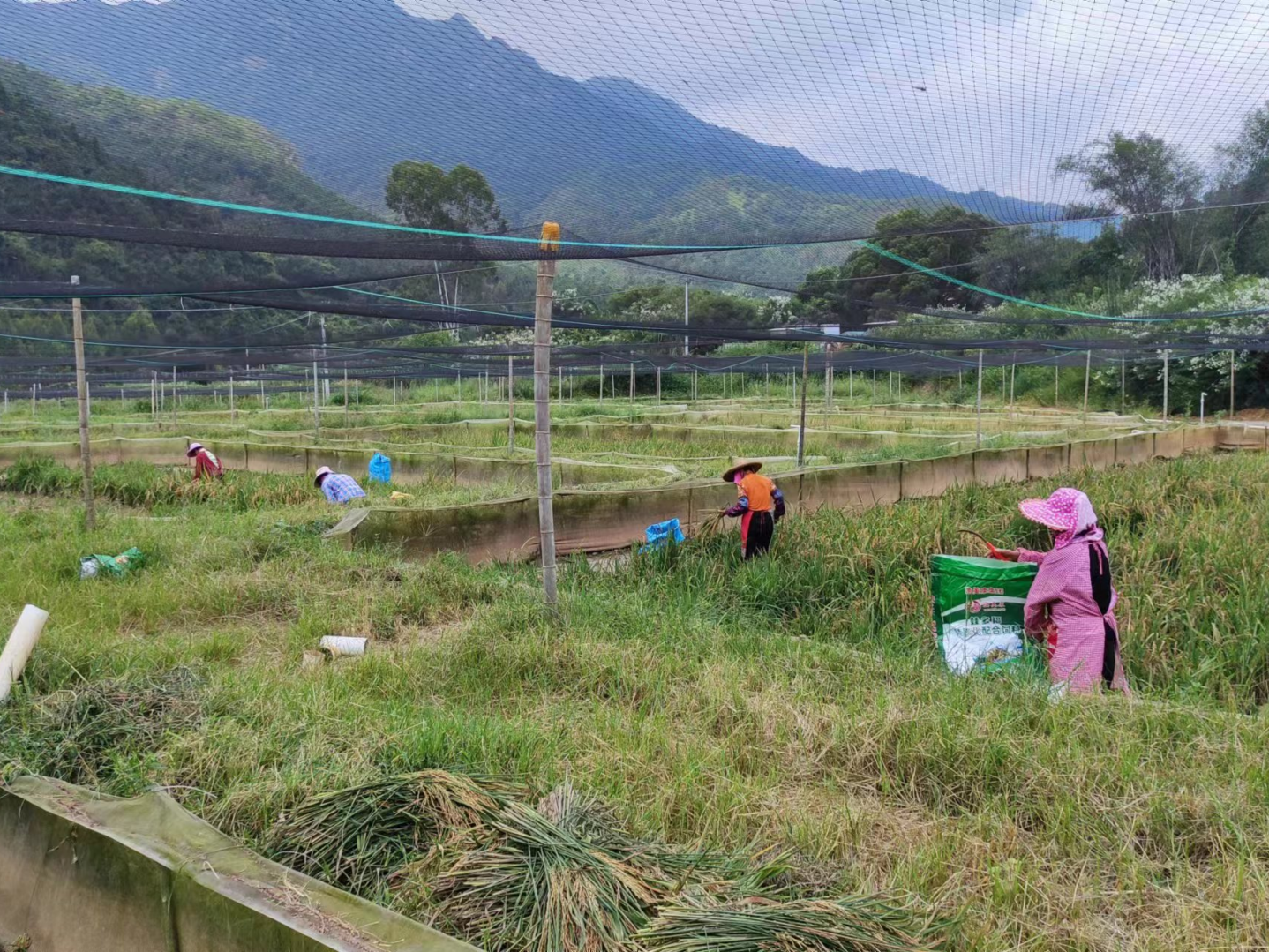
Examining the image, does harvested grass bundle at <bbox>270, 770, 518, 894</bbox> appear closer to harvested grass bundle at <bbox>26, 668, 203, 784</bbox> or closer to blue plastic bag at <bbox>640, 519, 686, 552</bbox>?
harvested grass bundle at <bbox>26, 668, 203, 784</bbox>

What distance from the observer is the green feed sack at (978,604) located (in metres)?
4.86

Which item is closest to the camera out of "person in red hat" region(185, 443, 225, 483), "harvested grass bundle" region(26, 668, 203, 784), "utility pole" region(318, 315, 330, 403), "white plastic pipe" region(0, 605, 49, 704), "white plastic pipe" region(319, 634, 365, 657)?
"harvested grass bundle" region(26, 668, 203, 784)

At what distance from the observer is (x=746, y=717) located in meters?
3.83

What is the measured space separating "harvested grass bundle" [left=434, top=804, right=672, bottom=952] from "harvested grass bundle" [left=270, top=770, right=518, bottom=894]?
156 mm

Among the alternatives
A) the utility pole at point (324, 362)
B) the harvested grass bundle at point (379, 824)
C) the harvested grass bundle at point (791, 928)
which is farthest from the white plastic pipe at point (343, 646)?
the utility pole at point (324, 362)

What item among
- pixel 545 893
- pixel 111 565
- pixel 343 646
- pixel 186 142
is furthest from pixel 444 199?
pixel 545 893

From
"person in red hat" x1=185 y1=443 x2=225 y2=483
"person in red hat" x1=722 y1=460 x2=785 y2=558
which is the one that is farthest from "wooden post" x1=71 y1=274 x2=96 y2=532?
"person in red hat" x1=722 y1=460 x2=785 y2=558

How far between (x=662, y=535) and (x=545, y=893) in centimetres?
590

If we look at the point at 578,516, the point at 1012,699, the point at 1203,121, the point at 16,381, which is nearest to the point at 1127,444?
the point at 1203,121

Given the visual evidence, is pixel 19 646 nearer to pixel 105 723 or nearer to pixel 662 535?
pixel 105 723

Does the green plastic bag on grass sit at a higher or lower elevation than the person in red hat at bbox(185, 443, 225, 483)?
lower

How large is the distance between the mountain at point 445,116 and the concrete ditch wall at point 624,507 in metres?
2.86

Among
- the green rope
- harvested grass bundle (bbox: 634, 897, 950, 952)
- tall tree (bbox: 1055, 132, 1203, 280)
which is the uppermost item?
tall tree (bbox: 1055, 132, 1203, 280)

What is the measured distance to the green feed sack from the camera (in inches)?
191
